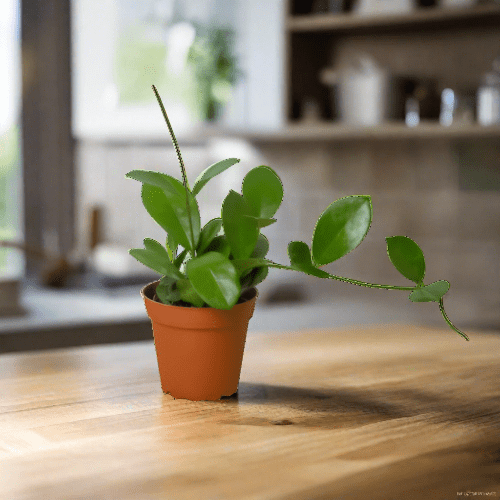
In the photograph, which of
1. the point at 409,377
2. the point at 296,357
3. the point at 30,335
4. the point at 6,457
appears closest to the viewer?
the point at 6,457

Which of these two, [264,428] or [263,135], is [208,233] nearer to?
[264,428]

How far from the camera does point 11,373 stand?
0.90m

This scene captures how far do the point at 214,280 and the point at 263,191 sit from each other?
116 millimetres

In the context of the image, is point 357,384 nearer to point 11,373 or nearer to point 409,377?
point 409,377

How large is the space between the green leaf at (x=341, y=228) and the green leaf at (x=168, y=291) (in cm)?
16

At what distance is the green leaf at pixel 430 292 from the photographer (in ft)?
2.36

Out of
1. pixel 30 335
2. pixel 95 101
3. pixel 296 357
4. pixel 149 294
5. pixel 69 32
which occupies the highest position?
pixel 69 32

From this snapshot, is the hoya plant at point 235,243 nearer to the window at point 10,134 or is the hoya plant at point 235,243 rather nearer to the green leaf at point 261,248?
the green leaf at point 261,248

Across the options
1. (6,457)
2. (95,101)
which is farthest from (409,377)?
(95,101)

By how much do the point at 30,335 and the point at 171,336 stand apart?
4.07ft

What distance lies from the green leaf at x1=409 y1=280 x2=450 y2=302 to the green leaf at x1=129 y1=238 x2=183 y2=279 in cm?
25

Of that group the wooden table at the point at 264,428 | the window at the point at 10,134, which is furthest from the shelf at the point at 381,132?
the wooden table at the point at 264,428

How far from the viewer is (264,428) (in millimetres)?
685

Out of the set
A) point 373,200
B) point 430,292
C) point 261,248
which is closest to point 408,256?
point 430,292
